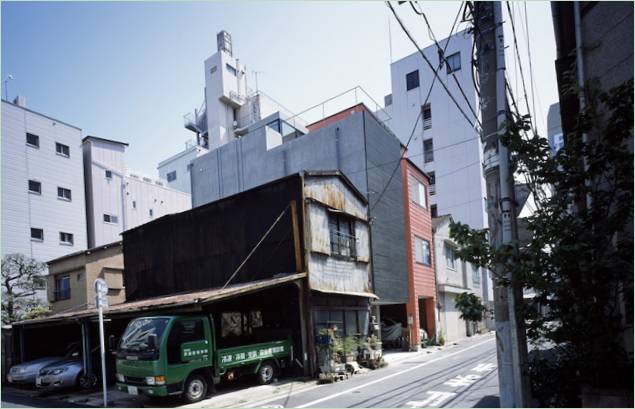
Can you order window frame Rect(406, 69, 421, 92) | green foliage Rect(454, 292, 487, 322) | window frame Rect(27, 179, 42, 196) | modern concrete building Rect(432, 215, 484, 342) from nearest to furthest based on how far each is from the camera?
→ green foliage Rect(454, 292, 487, 322)
modern concrete building Rect(432, 215, 484, 342)
window frame Rect(27, 179, 42, 196)
window frame Rect(406, 69, 421, 92)

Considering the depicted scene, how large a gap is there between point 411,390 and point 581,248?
28.6 feet

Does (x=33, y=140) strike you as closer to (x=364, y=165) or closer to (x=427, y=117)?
(x=364, y=165)

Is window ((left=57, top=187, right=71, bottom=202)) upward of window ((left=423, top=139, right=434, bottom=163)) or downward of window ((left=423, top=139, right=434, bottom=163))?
downward

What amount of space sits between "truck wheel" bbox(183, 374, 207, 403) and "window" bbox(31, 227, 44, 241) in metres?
27.1

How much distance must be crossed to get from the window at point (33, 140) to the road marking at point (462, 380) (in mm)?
33605

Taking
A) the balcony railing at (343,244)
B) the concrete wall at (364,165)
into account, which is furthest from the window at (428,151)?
the balcony railing at (343,244)

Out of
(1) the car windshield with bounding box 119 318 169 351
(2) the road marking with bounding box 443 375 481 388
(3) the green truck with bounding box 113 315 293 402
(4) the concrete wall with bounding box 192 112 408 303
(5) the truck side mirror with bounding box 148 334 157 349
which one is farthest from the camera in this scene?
(4) the concrete wall with bounding box 192 112 408 303

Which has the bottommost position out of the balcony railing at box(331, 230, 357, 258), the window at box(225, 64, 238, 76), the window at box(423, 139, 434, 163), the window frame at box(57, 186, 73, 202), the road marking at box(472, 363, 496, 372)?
the road marking at box(472, 363, 496, 372)

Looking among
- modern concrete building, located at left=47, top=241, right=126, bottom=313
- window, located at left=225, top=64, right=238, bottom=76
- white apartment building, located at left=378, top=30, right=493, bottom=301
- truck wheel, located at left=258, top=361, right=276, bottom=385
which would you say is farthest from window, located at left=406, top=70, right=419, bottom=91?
truck wheel, located at left=258, top=361, right=276, bottom=385

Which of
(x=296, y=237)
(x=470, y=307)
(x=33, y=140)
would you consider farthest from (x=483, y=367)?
(x=33, y=140)

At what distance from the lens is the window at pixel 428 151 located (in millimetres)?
43156

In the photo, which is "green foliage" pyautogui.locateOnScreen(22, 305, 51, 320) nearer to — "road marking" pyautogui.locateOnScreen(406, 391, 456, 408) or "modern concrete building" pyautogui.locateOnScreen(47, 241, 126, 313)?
"modern concrete building" pyautogui.locateOnScreen(47, 241, 126, 313)

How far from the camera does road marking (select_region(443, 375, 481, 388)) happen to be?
1261cm

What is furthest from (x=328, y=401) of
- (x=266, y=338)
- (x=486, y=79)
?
(x=486, y=79)
